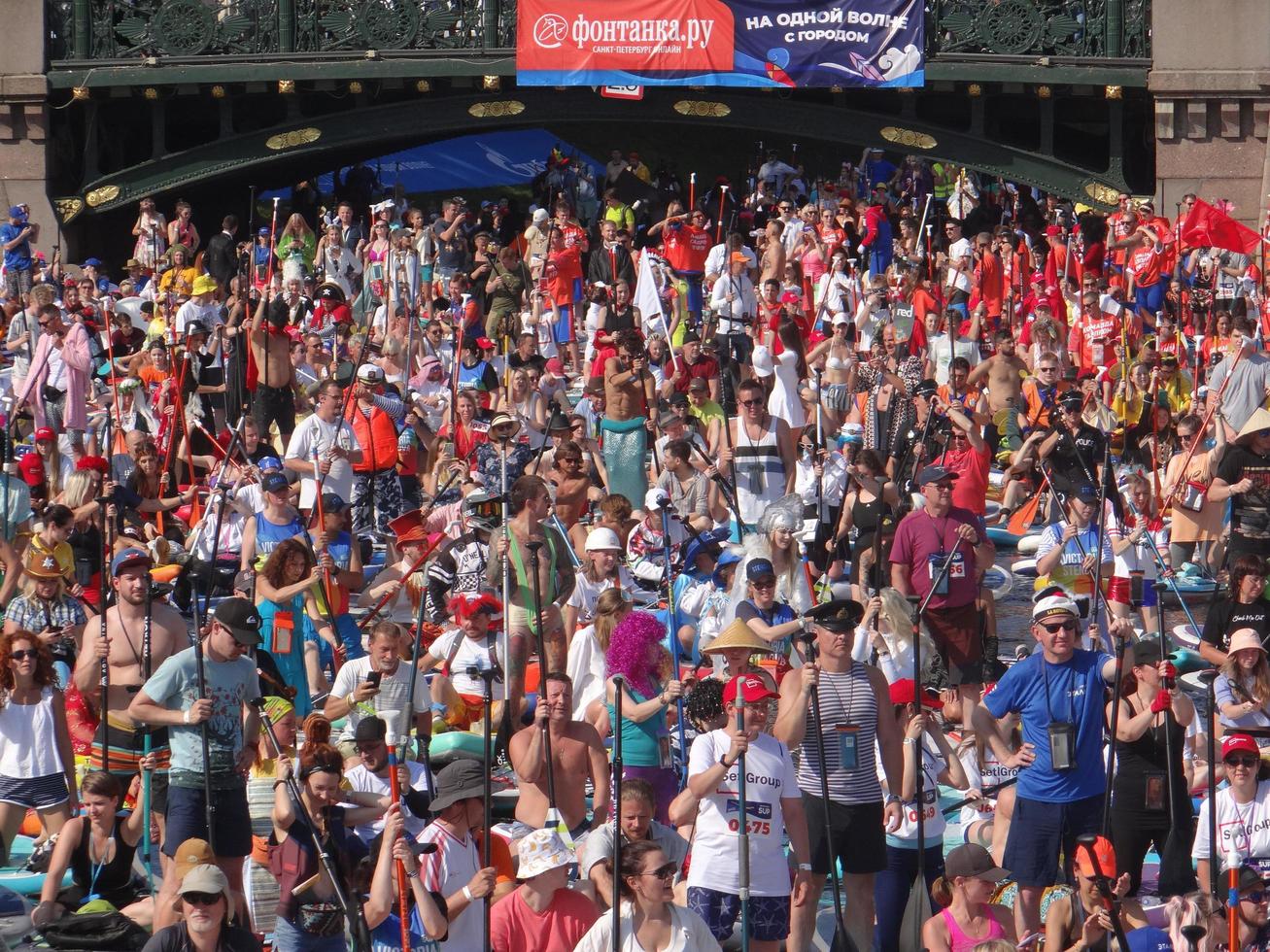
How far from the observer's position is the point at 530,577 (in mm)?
13133

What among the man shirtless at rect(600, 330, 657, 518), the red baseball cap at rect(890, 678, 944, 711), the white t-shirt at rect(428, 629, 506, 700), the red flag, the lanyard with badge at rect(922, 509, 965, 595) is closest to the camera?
the red baseball cap at rect(890, 678, 944, 711)

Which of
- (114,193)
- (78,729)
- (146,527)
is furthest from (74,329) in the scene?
(114,193)

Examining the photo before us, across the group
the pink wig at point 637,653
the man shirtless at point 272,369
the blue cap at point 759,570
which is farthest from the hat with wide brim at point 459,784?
the man shirtless at point 272,369

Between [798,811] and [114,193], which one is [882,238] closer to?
[114,193]

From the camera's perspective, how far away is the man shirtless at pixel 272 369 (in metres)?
19.8

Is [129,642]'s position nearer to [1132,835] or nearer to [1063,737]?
[1063,737]

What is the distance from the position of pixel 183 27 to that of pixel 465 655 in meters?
22.8

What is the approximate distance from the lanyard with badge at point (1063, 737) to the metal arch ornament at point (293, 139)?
26.2 metres

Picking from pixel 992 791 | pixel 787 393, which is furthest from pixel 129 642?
pixel 787 393

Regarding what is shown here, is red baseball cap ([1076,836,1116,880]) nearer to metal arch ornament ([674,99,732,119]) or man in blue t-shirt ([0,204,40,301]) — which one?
man in blue t-shirt ([0,204,40,301])

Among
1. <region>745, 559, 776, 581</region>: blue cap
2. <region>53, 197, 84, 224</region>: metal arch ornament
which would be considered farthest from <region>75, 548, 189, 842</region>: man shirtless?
<region>53, 197, 84, 224</region>: metal arch ornament

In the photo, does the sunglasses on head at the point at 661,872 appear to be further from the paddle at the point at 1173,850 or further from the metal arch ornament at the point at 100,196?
the metal arch ornament at the point at 100,196

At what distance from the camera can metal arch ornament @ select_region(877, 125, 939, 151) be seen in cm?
3306

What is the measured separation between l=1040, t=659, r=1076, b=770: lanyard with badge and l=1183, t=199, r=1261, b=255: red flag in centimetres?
1441
